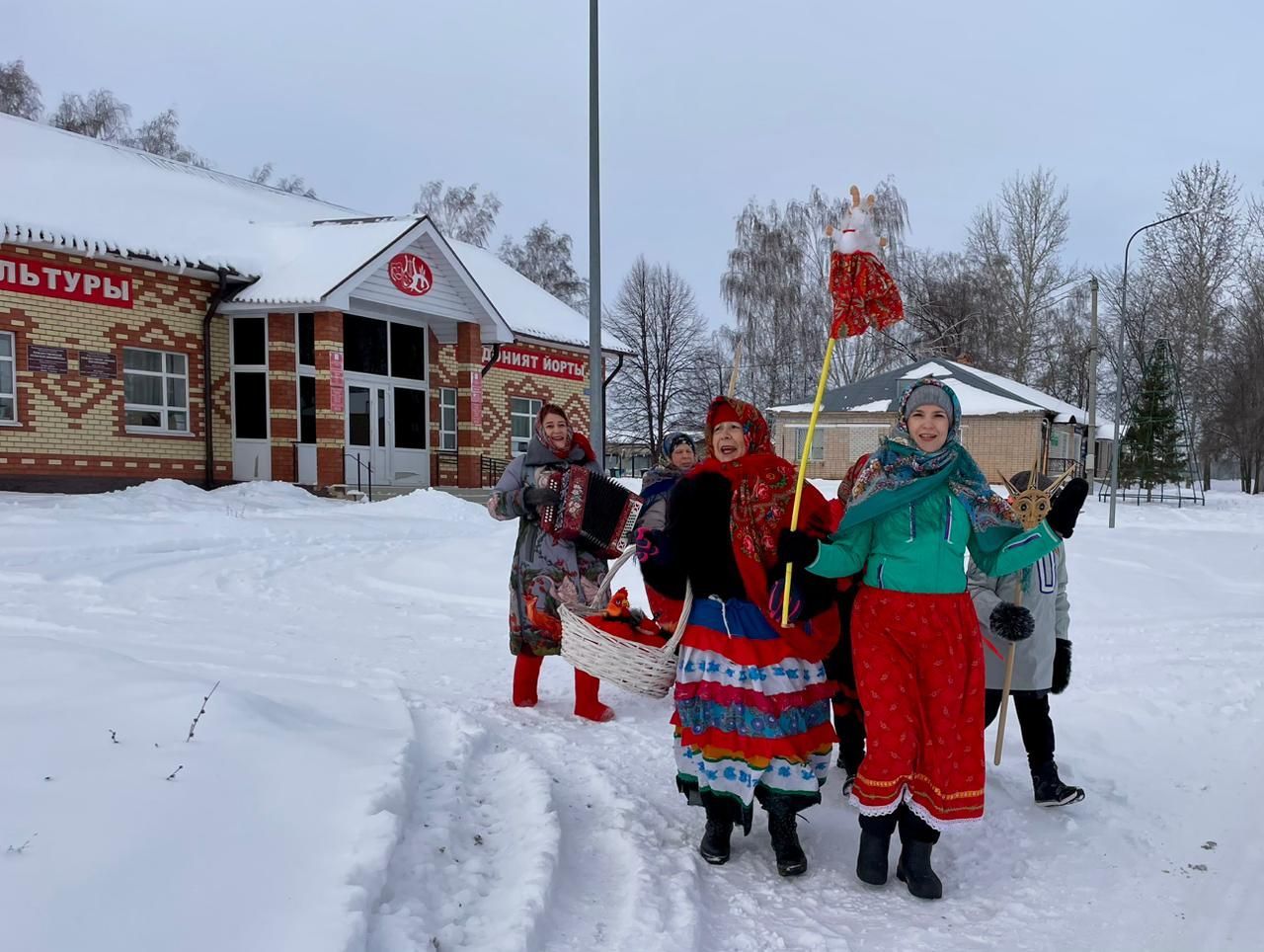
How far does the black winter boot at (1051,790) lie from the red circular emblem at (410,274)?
1472 cm

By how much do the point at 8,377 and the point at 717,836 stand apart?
13.7m

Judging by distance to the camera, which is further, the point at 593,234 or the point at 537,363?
the point at 537,363

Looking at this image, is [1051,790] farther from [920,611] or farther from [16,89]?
[16,89]

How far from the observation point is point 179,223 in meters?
15.7

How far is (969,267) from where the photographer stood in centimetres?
4100

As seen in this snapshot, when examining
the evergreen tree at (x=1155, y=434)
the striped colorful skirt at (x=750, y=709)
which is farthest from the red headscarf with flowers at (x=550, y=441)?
the evergreen tree at (x=1155, y=434)

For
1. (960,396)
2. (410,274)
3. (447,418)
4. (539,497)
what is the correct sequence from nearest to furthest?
(539,497) → (410,274) → (447,418) → (960,396)

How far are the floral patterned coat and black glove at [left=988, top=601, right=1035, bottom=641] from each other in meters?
2.07

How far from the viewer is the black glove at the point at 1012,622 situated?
3.56m

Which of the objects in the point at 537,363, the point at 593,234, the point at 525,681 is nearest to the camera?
the point at 525,681

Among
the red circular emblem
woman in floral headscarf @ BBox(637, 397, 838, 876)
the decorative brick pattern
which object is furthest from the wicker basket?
the red circular emblem

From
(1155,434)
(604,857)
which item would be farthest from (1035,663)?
(1155,434)

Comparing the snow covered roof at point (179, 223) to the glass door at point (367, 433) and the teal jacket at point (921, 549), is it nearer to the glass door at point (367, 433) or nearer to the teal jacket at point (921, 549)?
the glass door at point (367, 433)

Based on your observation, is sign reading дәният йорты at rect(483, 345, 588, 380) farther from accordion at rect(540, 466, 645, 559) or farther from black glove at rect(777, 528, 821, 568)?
black glove at rect(777, 528, 821, 568)
